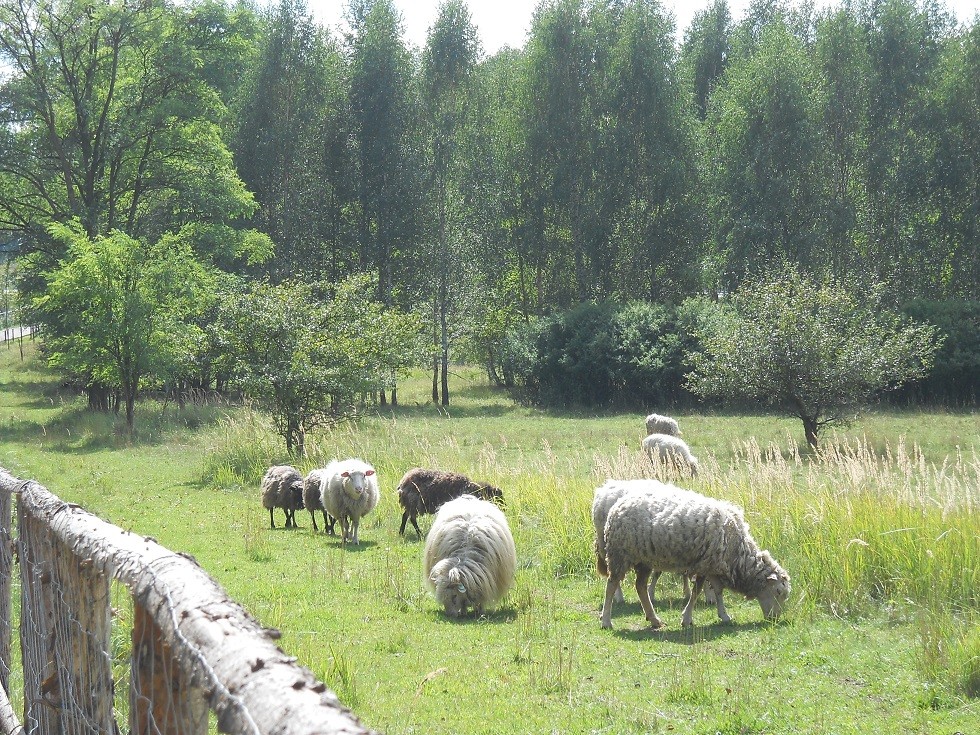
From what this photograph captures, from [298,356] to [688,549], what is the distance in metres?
14.3

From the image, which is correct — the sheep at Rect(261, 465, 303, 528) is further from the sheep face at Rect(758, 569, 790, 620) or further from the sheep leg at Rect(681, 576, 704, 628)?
the sheep face at Rect(758, 569, 790, 620)

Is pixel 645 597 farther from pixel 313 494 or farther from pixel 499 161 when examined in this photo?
pixel 499 161

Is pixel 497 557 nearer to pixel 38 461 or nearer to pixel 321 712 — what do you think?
pixel 321 712

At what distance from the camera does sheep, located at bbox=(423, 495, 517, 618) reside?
980cm

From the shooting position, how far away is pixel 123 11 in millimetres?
36094

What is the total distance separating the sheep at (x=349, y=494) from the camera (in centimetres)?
1387

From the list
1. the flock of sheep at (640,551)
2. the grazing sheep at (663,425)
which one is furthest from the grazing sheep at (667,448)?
the flock of sheep at (640,551)

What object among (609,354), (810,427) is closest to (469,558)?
(810,427)

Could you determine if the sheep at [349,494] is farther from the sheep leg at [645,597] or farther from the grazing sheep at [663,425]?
the grazing sheep at [663,425]

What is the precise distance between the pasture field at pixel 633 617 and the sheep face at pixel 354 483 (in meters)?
0.79

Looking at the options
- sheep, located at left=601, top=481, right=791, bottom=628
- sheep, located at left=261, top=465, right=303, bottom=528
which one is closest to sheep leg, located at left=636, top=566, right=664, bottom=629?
sheep, located at left=601, top=481, right=791, bottom=628

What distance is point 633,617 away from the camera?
32.0 feet

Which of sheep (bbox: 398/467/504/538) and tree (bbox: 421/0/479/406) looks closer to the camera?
sheep (bbox: 398/467/504/538)

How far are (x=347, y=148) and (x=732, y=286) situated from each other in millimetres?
19595
